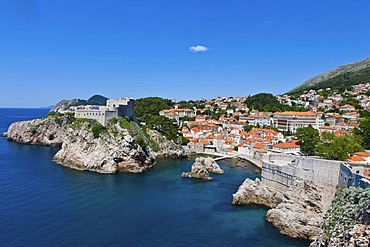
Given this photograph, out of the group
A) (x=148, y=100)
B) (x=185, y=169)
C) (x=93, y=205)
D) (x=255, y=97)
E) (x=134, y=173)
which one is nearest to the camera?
(x=93, y=205)

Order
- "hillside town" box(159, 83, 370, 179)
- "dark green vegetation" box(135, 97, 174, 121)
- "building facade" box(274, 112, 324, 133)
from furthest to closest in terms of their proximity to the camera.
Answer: "dark green vegetation" box(135, 97, 174, 121), "building facade" box(274, 112, 324, 133), "hillside town" box(159, 83, 370, 179)

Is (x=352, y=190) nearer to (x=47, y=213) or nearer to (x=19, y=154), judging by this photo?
(x=47, y=213)

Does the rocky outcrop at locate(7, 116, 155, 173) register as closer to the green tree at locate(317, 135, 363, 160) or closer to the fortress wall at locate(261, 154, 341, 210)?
the fortress wall at locate(261, 154, 341, 210)

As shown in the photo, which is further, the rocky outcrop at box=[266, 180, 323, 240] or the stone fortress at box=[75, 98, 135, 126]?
the stone fortress at box=[75, 98, 135, 126]

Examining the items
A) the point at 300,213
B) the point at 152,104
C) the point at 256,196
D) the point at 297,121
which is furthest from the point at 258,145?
the point at 152,104

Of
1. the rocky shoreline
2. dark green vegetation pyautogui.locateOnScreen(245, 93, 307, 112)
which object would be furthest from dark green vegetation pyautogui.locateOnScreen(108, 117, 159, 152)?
dark green vegetation pyautogui.locateOnScreen(245, 93, 307, 112)

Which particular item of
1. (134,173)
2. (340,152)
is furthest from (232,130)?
(340,152)

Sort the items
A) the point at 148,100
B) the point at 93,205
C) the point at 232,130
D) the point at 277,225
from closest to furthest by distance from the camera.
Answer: the point at 277,225 < the point at 93,205 < the point at 232,130 < the point at 148,100
